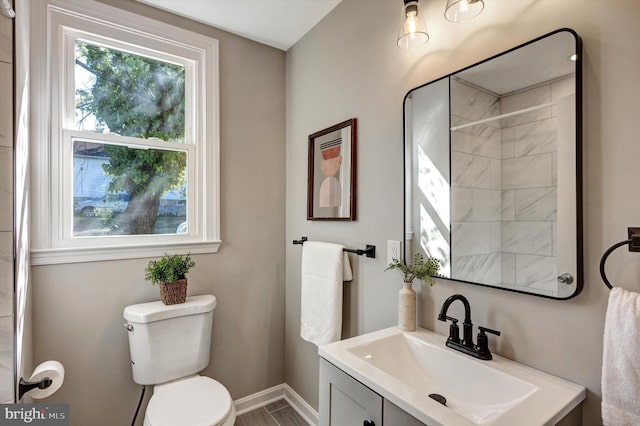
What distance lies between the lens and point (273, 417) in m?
2.13

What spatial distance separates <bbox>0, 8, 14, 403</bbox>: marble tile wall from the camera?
87 cm

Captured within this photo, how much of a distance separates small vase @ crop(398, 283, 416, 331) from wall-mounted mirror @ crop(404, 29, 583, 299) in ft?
0.53

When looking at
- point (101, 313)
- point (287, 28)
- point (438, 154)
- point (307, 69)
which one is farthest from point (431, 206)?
point (101, 313)

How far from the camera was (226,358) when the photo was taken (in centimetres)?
213

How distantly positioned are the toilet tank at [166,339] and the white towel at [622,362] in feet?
5.55

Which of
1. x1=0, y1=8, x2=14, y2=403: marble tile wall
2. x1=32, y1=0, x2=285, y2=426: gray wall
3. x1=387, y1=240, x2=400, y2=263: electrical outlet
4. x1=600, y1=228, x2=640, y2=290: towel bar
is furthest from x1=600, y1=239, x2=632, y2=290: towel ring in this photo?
x1=32, y1=0, x2=285, y2=426: gray wall

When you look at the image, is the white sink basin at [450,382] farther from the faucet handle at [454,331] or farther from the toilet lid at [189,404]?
the toilet lid at [189,404]

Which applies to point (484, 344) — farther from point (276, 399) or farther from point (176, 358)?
point (276, 399)

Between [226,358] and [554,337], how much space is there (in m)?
1.83

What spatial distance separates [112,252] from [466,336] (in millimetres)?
1769

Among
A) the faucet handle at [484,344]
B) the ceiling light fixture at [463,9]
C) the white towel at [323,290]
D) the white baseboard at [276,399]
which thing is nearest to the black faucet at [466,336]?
the faucet handle at [484,344]

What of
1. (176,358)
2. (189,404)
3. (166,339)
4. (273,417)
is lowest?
(273,417)

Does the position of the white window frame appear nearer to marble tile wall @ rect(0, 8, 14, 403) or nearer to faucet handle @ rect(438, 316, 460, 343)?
marble tile wall @ rect(0, 8, 14, 403)

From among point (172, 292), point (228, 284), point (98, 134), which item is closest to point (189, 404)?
point (172, 292)
